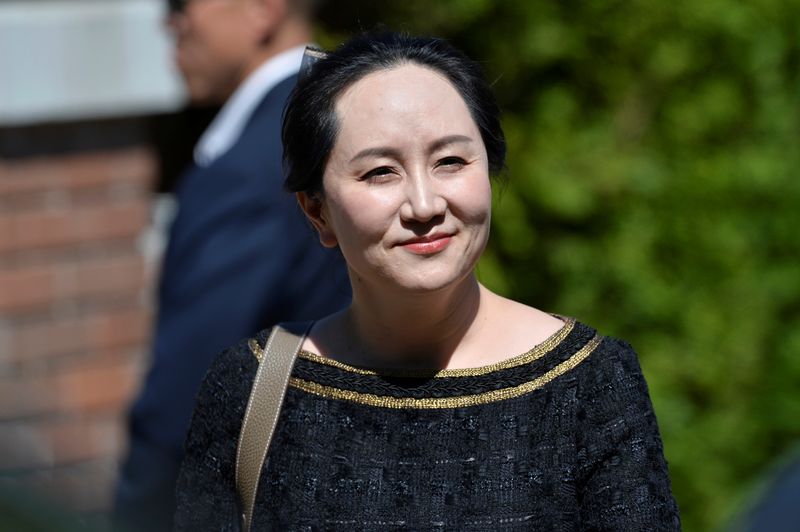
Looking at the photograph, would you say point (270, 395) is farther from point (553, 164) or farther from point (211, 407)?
point (553, 164)

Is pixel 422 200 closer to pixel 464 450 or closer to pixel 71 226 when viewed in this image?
pixel 464 450

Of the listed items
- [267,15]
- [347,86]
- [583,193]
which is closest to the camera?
[347,86]

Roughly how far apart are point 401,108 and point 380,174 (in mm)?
97

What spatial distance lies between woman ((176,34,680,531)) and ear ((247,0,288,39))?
1.11 m

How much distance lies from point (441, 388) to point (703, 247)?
2.51 metres

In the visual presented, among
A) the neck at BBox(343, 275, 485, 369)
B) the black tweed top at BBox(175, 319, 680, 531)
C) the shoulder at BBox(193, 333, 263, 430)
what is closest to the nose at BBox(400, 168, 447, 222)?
the neck at BBox(343, 275, 485, 369)

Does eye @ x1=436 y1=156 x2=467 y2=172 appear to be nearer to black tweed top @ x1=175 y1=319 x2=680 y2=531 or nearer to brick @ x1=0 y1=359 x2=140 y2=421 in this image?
black tweed top @ x1=175 y1=319 x2=680 y2=531

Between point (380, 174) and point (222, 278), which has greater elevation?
point (222, 278)

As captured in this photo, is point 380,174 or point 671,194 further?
point 671,194

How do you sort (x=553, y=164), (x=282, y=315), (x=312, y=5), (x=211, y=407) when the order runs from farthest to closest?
(x=553, y=164) → (x=312, y=5) → (x=282, y=315) → (x=211, y=407)

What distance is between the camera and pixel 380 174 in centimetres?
191

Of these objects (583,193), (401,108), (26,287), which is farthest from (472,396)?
(26,287)

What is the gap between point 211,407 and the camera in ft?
6.76

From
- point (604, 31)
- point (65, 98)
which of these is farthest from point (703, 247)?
point (65, 98)
